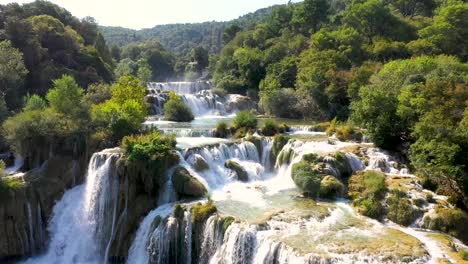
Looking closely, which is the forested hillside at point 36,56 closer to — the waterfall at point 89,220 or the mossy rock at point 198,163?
the waterfall at point 89,220

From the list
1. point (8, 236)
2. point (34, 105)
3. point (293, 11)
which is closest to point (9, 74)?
point (34, 105)

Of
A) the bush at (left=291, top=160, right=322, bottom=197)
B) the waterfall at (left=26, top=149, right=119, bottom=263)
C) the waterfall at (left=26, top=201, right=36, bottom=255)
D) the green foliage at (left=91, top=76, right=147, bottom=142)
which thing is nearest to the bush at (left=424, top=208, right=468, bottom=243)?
the bush at (left=291, top=160, right=322, bottom=197)

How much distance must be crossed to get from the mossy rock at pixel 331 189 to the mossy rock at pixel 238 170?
4911mm

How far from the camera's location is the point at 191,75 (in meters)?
90.4

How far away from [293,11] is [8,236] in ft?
198

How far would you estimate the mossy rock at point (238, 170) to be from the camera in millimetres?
25688

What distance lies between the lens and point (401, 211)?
20.0 metres

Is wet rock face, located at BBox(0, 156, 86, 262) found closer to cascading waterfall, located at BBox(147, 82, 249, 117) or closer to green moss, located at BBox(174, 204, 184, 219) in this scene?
green moss, located at BBox(174, 204, 184, 219)

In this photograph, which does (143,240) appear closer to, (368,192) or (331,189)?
(331,189)

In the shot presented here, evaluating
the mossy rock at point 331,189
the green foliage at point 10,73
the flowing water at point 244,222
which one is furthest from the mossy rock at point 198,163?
the green foliage at point 10,73

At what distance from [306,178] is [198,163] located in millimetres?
6426

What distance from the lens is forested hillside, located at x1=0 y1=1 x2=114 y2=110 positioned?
35.0 m

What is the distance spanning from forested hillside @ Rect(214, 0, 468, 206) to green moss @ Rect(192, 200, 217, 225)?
11022 millimetres

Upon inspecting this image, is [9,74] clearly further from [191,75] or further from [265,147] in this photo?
[191,75]
